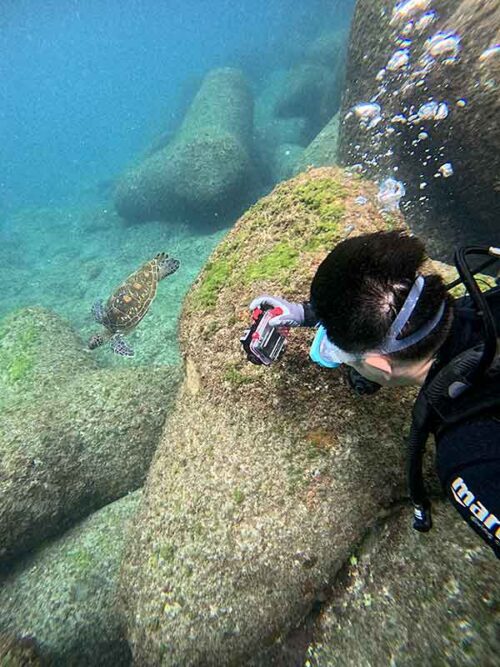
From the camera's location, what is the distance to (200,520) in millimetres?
3176

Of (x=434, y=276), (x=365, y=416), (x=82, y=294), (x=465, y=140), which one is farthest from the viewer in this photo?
(x=82, y=294)

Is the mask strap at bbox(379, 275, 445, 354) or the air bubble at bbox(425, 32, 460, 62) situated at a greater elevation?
the air bubble at bbox(425, 32, 460, 62)

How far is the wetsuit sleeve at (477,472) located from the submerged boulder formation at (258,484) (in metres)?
1.16

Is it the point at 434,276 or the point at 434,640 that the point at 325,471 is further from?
the point at 434,276

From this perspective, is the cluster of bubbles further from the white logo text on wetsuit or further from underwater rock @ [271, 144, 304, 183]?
underwater rock @ [271, 144, 304, 183]

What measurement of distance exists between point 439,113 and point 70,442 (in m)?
7.13

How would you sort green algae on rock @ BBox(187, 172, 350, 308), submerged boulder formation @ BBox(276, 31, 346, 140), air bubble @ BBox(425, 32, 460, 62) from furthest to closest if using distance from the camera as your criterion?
submerged boulder formation @ BBox(276, 31, 346, 140) < air bubble @ BBox(425, 32, 460, 62) < green algae on rock @ BBox(187, 172, 350, 308)

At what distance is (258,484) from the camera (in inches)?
121

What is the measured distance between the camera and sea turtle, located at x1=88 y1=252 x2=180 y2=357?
6.68 metres

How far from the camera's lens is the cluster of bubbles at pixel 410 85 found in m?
5.44

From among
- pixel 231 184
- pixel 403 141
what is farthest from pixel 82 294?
pixel 403 141

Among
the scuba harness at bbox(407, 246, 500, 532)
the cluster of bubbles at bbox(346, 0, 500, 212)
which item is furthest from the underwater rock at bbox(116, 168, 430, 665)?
the cluster of bubbles at bbox(346, 0, 500, 212)

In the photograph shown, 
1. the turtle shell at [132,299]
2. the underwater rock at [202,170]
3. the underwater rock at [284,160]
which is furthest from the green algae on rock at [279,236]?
the underwater rock at [284,160]

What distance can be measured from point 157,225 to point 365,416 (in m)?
15.8
